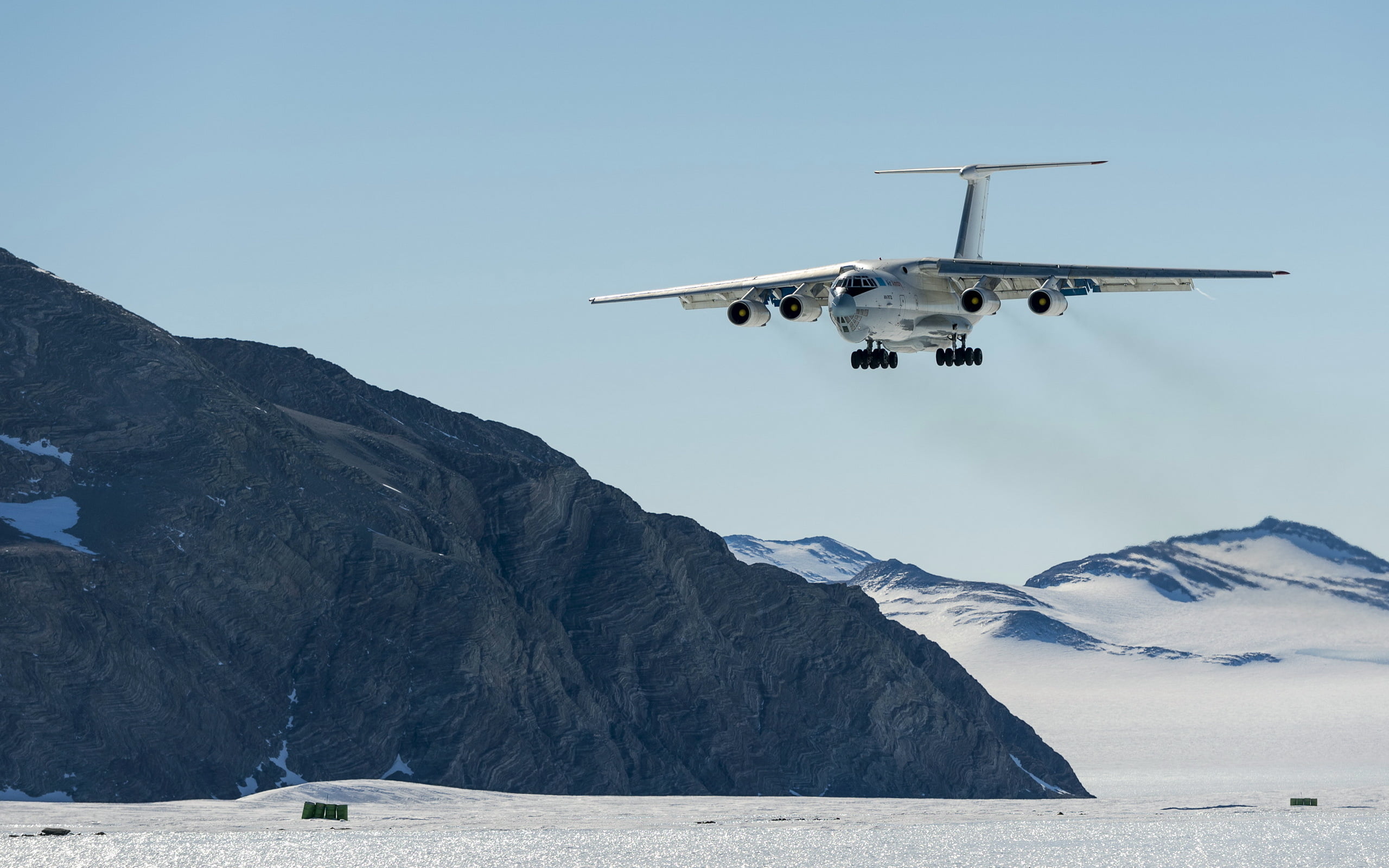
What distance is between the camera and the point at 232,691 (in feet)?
506

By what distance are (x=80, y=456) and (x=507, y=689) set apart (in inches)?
1791

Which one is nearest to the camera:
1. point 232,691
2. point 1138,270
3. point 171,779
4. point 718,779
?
point 1138,270

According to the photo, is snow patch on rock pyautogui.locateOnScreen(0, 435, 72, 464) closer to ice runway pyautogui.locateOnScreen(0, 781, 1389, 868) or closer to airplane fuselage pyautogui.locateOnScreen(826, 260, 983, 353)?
ice runway pyautogui.locateOnScreen(0, 781, 1389, 868)

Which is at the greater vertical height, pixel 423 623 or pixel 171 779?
pixel 423 623

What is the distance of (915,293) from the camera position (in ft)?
259

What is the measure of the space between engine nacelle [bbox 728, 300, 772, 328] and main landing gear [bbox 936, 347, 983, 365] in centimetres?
863

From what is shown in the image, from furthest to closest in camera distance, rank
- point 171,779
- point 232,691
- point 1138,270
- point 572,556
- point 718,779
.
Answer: point 572,556, point 718,779, point 232,691, point 171,779, point 1138,270

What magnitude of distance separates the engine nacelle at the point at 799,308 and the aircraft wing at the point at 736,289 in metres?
0.53

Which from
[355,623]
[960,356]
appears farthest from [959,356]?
[355,623]

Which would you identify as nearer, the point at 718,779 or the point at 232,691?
the point at 232,691

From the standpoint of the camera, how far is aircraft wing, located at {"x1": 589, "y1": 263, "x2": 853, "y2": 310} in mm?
83000

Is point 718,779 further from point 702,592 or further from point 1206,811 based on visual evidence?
point 1206,811

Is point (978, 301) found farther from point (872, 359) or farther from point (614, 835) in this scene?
point (614, 835)

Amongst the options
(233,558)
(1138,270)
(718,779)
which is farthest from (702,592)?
(1138,270)
